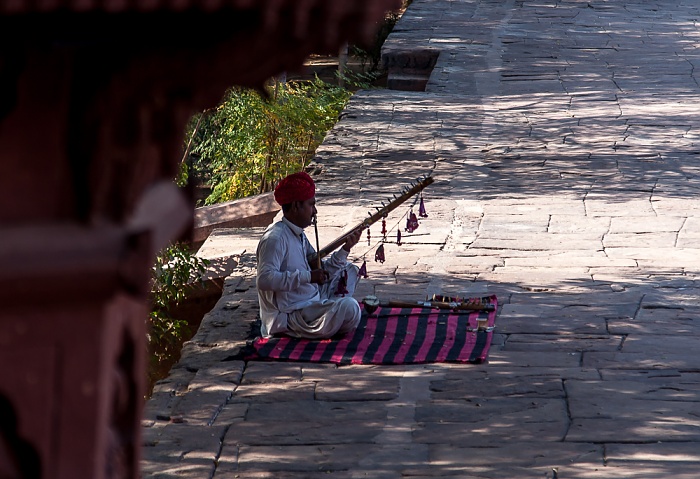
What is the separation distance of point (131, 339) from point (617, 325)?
17.7 feet

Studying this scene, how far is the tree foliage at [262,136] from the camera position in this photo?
13156 millimetres

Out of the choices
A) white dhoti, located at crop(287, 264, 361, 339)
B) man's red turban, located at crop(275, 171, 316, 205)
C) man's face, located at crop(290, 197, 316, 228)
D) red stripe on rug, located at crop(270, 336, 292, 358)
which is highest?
man's red turban, located at crop(275, 171, 316, 205)

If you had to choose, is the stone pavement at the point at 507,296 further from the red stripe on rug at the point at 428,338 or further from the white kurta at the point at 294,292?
the white kurta at the point at 294,292

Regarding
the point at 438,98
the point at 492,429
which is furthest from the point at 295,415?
the point at 438,98

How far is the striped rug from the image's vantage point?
7184 mm

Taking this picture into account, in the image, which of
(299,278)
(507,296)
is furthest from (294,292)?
(507,296)

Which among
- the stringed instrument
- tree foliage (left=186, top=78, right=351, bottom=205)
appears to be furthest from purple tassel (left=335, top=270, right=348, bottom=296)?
tree foliage (left=186, top=78, right=351, bottom=205)

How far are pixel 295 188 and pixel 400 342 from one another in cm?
123

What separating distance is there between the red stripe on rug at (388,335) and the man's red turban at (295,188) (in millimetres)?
1067

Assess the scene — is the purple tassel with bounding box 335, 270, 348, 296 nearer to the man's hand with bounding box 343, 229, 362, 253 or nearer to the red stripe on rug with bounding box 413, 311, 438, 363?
the man's hand with bounding box 343, 229, 362, 253

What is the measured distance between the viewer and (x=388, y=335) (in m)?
7.56

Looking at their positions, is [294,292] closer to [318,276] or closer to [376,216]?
[318,276]

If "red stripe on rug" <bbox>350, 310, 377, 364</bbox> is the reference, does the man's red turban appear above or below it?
above

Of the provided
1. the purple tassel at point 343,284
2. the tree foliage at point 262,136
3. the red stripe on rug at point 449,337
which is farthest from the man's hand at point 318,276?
the tree foliage at point 262,136
